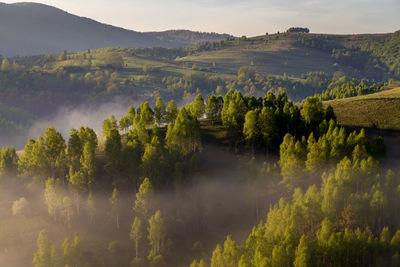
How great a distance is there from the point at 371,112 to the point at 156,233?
295ft

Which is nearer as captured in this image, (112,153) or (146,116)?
(112,153)

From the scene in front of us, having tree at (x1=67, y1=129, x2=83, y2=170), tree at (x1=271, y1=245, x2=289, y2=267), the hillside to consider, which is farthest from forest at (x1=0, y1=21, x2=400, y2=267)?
the hillside

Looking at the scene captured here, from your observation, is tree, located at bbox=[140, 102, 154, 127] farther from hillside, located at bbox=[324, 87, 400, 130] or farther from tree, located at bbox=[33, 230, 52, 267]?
hillside, located at bbox=[324, 87, 400, 130]

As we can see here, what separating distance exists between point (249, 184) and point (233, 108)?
1097 inches

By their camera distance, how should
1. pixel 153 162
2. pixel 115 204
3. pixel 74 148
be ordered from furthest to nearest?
pixel 74 148 < pixel 153 162 < pixel 115 204

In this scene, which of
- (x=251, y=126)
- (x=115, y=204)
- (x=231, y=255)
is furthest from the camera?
(x=251, y=126)

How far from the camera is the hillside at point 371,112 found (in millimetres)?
114250

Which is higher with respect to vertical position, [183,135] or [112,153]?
[183,135]

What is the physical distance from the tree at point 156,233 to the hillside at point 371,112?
7354 centimetres

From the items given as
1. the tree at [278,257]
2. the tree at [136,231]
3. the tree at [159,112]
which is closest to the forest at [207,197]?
the tree at [278,257]

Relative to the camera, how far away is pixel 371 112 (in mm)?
122875

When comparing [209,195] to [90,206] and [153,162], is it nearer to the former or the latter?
[153,162]

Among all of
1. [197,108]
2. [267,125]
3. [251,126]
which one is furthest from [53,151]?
[267,125]

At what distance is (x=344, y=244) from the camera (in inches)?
2136
